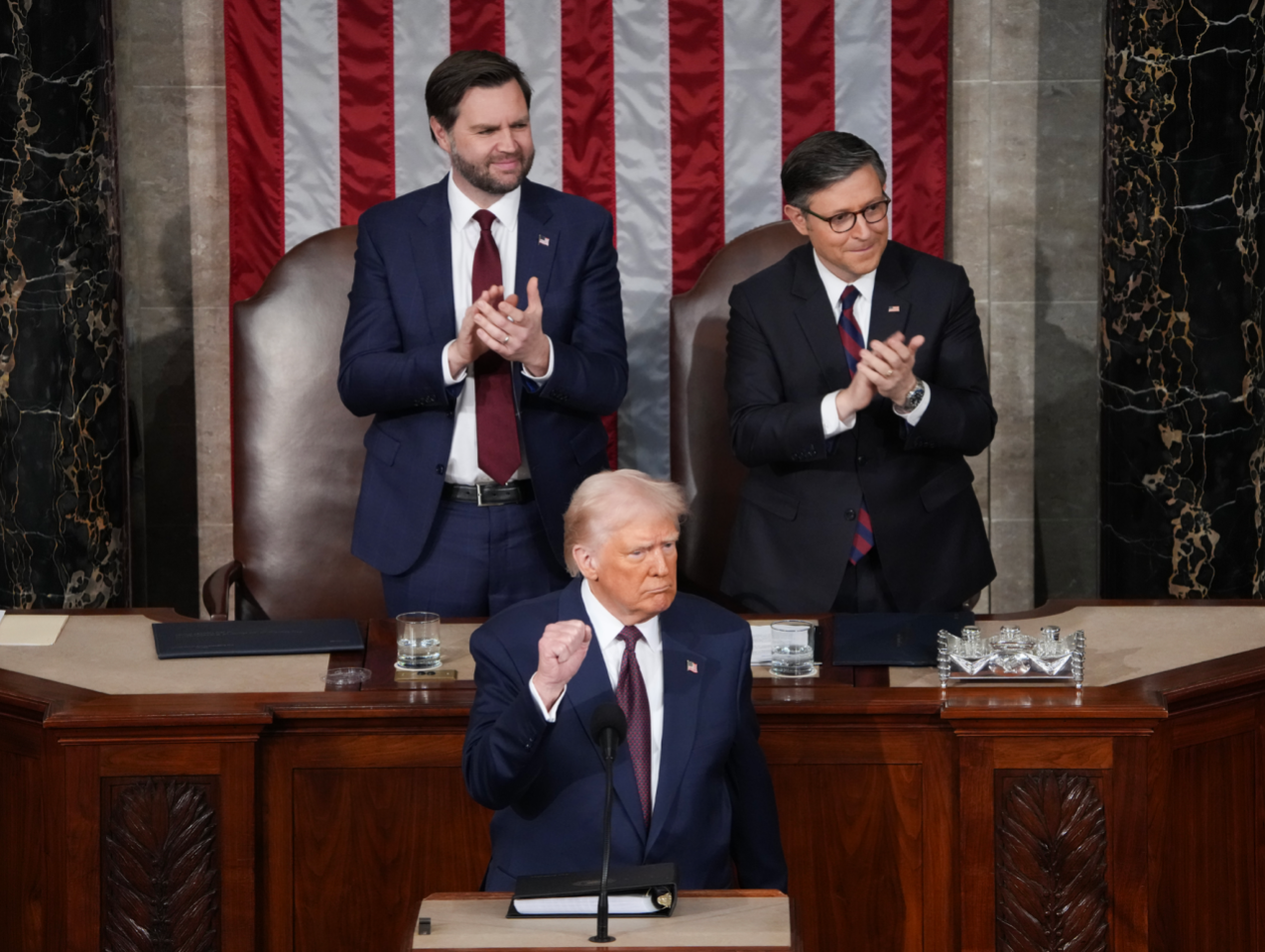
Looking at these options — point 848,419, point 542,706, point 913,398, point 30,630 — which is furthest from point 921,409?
point 30,630

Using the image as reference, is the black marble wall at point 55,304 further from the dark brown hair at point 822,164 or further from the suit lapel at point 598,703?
the suit lapel at point 598,703

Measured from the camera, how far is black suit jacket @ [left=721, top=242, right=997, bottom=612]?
3.82 meters

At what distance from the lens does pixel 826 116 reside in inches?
207

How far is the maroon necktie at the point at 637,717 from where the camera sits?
2.73 metres

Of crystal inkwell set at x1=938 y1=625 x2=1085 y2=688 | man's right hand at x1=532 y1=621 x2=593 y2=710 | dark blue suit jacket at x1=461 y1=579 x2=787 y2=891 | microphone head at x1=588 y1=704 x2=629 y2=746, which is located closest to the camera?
microphone head at x1=588 y1=704 x2=629 y2=746

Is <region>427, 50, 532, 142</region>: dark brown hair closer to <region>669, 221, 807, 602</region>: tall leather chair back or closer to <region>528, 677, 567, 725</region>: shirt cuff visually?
<region>669, 221, 807, 602</region>: tall leather chair back

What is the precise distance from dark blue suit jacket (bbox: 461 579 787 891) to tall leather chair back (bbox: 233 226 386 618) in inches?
87.6

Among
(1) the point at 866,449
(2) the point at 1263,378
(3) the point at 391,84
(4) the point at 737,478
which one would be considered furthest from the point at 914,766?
(3) the point at 391,84

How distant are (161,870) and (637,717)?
954 mm

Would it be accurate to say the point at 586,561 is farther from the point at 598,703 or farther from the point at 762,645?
the point at 762,645

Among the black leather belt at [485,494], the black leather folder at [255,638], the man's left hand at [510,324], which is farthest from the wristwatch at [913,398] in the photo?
the black leather folder at [255,638]

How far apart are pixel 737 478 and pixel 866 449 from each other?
112 centimetres

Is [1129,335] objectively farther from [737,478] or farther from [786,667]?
[786,667]

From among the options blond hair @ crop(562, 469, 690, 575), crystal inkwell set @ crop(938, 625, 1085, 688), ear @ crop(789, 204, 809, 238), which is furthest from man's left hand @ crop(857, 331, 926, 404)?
blond hair @ crop(562, 469, 690, 575)
